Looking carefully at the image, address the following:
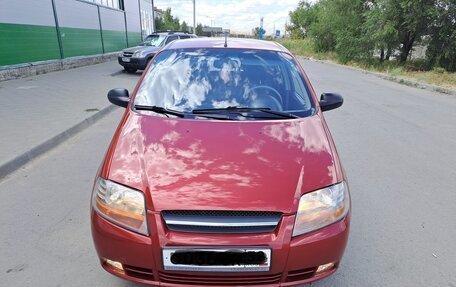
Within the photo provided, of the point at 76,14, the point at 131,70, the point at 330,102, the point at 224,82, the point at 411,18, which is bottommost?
the point at 131,70

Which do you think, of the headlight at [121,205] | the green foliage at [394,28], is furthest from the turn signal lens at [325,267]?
the green foliage at [394,28]

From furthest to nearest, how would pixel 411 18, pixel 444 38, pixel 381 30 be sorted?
pixel 381 30 → pixel 411 18 → pixel 444 38

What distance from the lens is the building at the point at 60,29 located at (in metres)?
11.7

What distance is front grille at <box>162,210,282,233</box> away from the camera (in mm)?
1812

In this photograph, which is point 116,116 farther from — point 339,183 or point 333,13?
point 333,13

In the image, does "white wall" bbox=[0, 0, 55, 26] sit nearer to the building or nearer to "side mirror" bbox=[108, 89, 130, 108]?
the building

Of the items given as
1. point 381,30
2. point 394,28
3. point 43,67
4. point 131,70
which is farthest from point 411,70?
point 43,67

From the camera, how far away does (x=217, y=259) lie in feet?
5.91

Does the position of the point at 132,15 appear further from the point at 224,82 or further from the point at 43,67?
the point at 224,82

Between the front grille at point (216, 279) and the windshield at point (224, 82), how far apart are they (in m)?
1.33

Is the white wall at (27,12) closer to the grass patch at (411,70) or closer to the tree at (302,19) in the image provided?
the grass patch at (411,70)

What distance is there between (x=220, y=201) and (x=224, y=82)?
142 centimetres

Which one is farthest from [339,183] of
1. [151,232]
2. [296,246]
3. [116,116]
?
[116,116]

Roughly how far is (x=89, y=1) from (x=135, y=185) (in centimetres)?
1978
